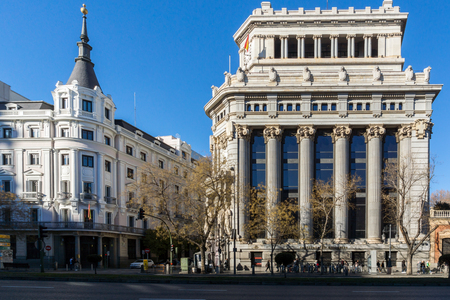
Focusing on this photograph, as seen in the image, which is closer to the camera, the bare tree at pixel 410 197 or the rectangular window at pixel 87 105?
the bare tree at pixel 410 197

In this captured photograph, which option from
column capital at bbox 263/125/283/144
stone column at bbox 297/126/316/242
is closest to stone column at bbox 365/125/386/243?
stone column at bbox 297/126/316/242

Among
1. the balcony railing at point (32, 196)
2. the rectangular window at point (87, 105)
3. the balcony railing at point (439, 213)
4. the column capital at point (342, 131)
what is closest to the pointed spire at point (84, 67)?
the rectangular window at point (87, 105)

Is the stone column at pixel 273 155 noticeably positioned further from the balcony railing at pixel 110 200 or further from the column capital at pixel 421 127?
the balcony railing at pixel 110 200

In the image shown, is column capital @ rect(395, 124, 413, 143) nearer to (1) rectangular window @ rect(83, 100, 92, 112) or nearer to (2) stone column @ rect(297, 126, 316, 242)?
(2) stone column @ rect(297, 126, 316, 242)

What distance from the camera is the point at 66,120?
58.6 meters

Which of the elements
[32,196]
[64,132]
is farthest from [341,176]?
[32,196]

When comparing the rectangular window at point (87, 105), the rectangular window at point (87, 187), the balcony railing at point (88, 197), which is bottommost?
the balcony railing at point (88, 197)

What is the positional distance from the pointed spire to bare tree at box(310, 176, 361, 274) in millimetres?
35998

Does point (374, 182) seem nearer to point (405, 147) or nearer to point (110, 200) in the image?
point (405, 147)

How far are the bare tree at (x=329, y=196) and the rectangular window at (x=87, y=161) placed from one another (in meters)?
31.6

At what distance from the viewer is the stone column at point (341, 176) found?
48156mm

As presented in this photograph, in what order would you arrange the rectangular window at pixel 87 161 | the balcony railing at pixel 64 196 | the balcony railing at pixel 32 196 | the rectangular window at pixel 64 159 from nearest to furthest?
the balcony railing at pixel 32 196
the balcony railing at pixel 64 196
the rectangular window at pixel 64 159
the rectangular window at pixel 87 161

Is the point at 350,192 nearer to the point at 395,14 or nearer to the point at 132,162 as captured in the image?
the point at 395,14

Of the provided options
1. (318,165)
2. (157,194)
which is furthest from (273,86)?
(157,194)
